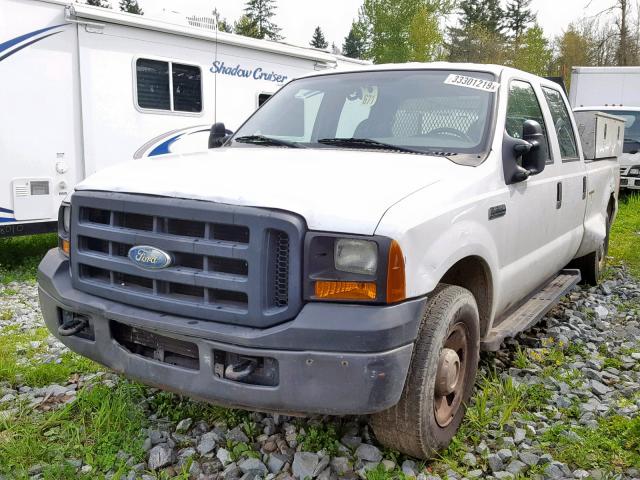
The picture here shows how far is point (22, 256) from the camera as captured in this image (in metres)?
7.44

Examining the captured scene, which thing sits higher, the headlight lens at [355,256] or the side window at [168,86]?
the side window at [168,86]

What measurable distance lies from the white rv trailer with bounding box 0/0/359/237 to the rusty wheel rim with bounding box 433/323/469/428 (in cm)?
512

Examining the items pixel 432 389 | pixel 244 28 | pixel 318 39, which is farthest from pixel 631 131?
pixel 318 39

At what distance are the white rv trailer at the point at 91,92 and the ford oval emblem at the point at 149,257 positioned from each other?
4.31m

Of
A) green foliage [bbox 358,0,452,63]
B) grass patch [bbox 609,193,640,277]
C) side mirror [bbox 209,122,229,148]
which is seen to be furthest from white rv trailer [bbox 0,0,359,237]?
green foliage [bbox 358,0,452,63]

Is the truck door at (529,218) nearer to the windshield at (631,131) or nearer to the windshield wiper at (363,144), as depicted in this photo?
the windshield wiper at (363,144)

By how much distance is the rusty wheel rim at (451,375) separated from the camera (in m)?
2.81

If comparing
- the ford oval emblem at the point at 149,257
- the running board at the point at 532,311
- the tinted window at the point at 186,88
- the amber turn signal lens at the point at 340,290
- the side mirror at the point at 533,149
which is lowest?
the running board at the point at 532,311

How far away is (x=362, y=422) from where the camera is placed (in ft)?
10.4

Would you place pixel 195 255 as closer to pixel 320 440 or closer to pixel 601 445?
pixel 320 440

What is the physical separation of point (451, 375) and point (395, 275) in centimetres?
78

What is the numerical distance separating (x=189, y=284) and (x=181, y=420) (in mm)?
1073

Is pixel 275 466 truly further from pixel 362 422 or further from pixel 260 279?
pixel 260 279

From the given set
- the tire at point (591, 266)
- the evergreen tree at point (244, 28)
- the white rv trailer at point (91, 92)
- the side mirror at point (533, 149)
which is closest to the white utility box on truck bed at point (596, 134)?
the tire at point (591, 266)
